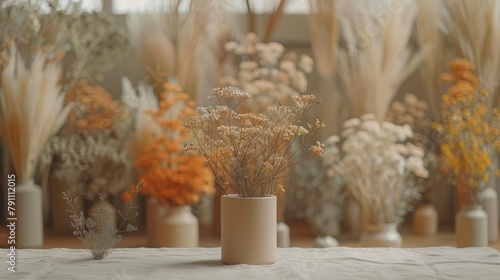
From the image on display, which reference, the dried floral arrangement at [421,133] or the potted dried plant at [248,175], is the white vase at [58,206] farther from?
the potted dried plant at [248,175]

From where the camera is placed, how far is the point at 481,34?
4.84m

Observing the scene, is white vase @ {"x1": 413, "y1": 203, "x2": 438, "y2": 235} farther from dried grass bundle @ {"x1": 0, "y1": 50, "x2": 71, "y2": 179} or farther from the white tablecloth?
the white tablecloth

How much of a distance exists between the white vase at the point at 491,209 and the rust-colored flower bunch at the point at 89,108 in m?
2.23

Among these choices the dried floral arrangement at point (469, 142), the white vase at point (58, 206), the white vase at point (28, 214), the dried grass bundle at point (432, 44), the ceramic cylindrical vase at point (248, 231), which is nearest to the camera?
the ceramic cylindrical vase at point (248, 231)

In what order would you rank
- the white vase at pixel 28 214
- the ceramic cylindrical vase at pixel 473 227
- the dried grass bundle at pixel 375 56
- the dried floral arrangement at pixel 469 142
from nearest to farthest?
the dried floral arrangement at pixel 469 142, the ceramic cylindrical vase at pixel 473 227, the white vase at pixel 28 214, the dried grass bundle at pixel 375 56

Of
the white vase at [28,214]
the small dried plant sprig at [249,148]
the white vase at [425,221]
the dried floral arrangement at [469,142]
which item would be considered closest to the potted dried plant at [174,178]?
the white vase at [28,214]

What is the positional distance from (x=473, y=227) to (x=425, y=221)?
99cm

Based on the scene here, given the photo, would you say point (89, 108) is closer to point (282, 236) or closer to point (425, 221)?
point (282, 236)

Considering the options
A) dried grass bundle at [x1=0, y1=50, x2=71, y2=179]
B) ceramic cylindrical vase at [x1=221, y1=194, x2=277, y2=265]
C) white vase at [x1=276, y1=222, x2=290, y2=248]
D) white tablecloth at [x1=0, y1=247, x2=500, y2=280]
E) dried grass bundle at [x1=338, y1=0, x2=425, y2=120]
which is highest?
dried grass bundle at [x1=338, y1=0, x2=425, y2=120]

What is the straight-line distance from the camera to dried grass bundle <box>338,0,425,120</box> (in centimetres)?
477

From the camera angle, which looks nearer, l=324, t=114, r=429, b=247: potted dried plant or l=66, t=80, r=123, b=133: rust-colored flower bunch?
l=324, t=114, r=429, b=247: potted dried plant

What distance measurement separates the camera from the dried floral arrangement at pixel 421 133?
509 centimetres

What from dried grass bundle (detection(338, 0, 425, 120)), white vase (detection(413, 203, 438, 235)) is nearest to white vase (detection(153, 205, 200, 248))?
dried grass bundle (detection(338, 0, 425, 120))

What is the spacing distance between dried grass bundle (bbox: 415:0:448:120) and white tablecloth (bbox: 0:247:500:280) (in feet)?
9.36
